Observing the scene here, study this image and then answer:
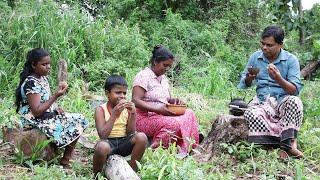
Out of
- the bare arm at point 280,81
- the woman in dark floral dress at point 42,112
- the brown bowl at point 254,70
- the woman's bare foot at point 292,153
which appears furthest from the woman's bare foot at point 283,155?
the woman in dark floral dress at point 42,112

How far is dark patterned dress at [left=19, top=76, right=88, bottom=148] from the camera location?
15.1 feet

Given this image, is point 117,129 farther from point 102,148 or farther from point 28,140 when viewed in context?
point 28,140

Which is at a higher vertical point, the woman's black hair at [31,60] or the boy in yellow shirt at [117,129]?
the woman's black hair at [31,60]

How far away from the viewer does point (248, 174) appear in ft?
15.5

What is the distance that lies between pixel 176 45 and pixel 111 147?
6060mm

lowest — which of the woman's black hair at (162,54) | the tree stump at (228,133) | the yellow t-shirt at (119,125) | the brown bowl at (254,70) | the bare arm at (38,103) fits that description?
the tree stump at (228,133)

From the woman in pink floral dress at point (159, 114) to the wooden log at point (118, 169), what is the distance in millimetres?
861

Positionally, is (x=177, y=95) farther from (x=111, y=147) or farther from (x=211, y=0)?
(x=211, y=0)

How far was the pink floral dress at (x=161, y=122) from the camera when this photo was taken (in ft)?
16.8

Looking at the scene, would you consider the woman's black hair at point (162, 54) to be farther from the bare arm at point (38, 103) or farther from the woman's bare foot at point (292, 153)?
the woman's bare foot at point (292, 153)

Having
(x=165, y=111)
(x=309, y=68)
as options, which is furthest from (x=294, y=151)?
(x=309, y=68)

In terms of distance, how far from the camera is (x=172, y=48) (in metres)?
10.2

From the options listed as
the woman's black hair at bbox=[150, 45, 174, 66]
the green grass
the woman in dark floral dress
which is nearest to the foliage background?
the green grass

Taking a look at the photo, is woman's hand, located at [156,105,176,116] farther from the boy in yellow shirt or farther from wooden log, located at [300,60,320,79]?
wooden log, located at [300,60,320,79]
